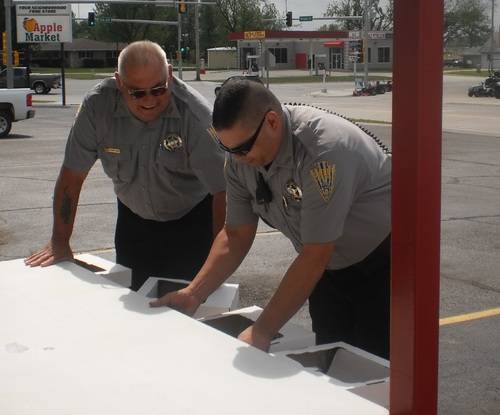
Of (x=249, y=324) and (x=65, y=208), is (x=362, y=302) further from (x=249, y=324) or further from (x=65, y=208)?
(x=65, y=208)

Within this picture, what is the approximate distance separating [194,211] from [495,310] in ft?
8.26

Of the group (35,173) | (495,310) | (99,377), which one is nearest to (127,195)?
(99,377)

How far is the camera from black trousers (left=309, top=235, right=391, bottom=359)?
2930mm

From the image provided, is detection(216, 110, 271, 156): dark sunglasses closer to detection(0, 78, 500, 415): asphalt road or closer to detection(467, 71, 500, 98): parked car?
detection(0, 78, 500, 415): asphalt road

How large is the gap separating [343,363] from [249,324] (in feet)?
1.79

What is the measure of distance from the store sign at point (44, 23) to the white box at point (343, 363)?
31.6 meters

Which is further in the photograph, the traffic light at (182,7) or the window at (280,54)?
the window at (280,54)

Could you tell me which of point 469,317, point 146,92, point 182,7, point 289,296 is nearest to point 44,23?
point 182,7

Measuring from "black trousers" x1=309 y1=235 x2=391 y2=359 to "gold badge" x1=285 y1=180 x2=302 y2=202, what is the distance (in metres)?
0.46

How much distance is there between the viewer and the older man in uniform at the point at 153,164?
3.29 meters

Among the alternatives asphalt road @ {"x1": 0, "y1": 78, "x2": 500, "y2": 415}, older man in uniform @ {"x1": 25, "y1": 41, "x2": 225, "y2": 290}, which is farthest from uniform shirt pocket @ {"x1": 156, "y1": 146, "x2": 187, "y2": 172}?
asphalt road @ {"x1": 0, "y1": 78, "x2": 500, "y2": 415}

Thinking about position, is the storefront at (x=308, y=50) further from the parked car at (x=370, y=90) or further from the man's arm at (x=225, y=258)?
the man's arm at (x=225, y=258)

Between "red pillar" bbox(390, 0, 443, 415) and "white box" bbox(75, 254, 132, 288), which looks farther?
"white box" bbox(75, 254, 132, 288)

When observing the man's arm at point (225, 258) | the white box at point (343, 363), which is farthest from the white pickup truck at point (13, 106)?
the white box at point (343, 363)
